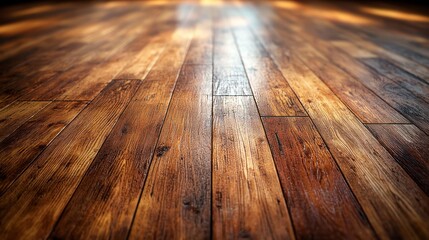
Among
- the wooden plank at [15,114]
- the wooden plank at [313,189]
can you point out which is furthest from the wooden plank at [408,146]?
the wooden plank at [15,114]

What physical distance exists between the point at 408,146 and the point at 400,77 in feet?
2.28

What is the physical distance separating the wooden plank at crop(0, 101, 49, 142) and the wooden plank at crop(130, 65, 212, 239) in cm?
51

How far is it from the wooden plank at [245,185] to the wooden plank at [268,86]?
0.12 metres

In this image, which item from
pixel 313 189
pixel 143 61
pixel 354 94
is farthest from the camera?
pixel 143 61

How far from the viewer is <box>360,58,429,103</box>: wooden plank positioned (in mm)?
1190

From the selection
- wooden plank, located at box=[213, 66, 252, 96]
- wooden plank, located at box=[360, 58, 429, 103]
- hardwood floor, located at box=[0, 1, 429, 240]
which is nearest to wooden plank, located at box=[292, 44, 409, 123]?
hardwood floor, located at box=[0, 1, 429, 240]

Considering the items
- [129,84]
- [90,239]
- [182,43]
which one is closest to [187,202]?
[90,239]

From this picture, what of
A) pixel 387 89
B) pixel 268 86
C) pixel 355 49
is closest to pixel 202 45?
pixel 268 86

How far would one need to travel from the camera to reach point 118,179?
687 mm

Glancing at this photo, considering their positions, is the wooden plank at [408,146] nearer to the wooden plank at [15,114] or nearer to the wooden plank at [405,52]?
the wooden plank at [405,52]

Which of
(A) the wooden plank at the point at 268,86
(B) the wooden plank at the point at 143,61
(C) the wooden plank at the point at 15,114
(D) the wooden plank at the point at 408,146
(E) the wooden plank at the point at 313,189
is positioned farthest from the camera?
(B) the wooden plank at the point at 143,61

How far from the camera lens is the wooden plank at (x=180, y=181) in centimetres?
56

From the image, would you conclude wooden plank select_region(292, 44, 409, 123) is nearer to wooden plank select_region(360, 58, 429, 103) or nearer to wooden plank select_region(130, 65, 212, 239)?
wooden plank select_region(360, 58, 429, 103)

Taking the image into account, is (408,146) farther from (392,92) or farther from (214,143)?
(214,143)
